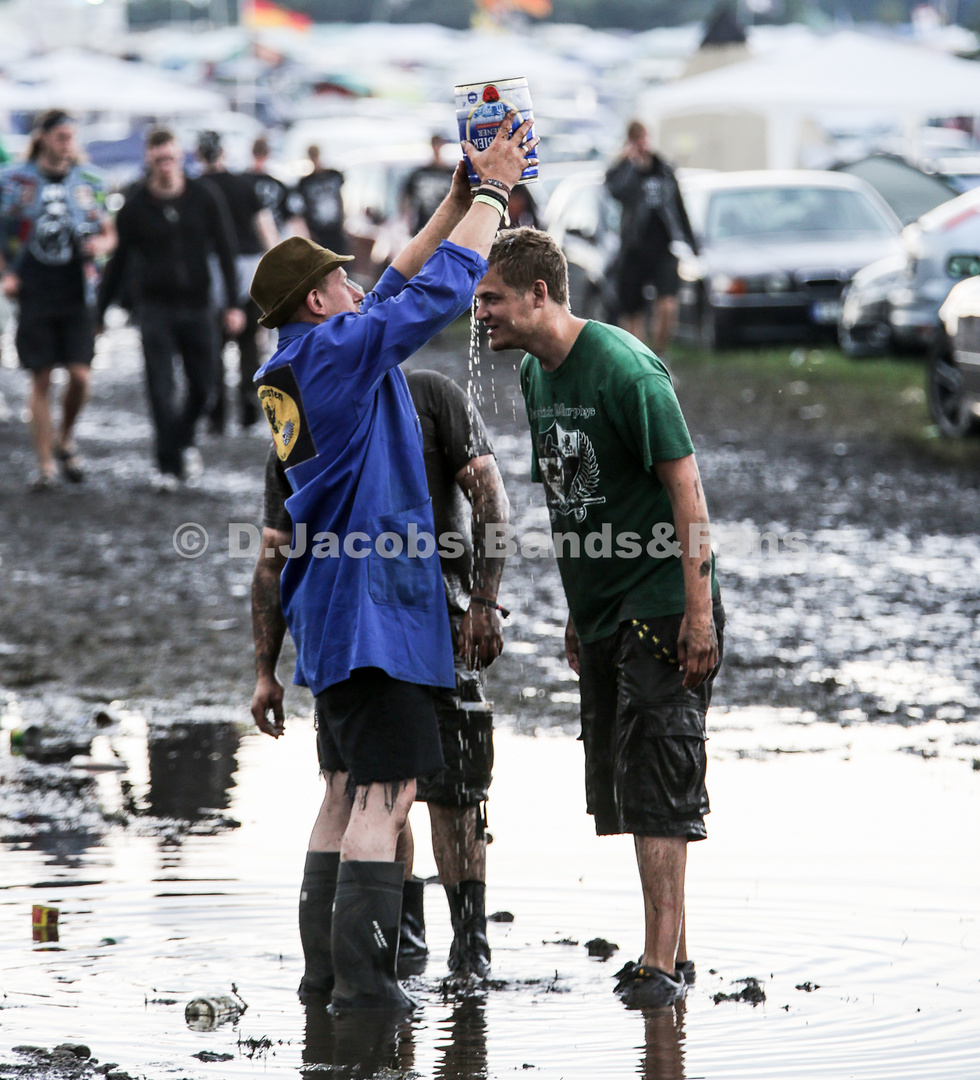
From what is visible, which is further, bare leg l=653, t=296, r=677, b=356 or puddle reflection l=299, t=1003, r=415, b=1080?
bare leg l=653, t=296, r=677, b=356

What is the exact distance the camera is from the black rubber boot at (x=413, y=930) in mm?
4852

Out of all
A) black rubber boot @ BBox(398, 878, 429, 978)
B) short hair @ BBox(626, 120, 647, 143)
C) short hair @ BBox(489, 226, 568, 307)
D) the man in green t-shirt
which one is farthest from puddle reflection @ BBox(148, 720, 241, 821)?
short hair @ BBox(626, 120, 647, 143)

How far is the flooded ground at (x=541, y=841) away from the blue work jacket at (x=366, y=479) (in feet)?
2.80

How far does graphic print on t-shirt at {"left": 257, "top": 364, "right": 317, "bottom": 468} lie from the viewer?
171 inches

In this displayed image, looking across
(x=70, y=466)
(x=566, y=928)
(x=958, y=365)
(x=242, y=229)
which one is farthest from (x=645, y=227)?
(x=566, y=928)

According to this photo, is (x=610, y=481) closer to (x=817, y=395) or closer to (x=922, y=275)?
(x=922, y=275)

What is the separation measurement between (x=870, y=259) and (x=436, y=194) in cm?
434

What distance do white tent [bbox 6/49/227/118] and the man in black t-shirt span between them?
107 feet

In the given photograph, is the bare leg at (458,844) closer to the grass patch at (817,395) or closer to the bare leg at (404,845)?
the bare leg at (404,845)

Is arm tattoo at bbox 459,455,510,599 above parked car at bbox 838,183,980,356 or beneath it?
above

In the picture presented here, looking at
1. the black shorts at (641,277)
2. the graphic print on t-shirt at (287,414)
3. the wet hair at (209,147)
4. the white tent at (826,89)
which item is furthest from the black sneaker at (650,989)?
the white tent at (826,89)

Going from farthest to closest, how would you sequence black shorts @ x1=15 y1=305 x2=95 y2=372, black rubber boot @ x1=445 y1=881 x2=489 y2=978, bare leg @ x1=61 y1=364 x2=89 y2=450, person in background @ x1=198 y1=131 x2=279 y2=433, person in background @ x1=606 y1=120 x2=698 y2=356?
person in background @ x1=606 y1=120 x2=698 y2=356, person in background @ x1=198 y1=131 x2=279 y2=433, bare leg @ x1=61 y1=364 x2=89 y2=450, black shorts @ x1=15 y1=305 x2=95 y2=372, black rubber boot @ x1=445 y1=881 x2=489 y2=978

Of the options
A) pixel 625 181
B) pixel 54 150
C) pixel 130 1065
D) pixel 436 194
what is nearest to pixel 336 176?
pixel 436 194

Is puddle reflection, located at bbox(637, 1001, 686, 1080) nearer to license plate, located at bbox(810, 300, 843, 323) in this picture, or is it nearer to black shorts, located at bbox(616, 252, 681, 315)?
black shorts, located at bbox(616, 252, 681, 315)
